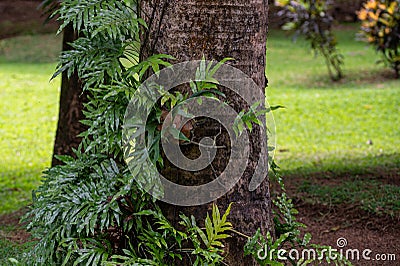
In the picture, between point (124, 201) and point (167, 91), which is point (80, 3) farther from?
point (124, 201)

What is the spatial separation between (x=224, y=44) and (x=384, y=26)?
7769 millimetres

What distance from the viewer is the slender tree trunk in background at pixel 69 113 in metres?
4.91

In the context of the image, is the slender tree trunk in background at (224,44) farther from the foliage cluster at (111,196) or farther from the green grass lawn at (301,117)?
the green grass lawn at (301,117)

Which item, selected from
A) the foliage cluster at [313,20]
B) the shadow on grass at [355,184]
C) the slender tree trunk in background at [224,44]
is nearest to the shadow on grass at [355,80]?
the foliage cluster at [313,20]

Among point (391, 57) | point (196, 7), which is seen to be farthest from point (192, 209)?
point (391, 57)

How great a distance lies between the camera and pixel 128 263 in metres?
2.58

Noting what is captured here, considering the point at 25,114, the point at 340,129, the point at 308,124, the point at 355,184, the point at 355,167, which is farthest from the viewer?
the point at 25,114

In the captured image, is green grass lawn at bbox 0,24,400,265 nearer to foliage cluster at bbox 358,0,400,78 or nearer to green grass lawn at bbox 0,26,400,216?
green grass lawn at bbox 0,26,400,216

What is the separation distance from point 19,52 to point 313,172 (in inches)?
412

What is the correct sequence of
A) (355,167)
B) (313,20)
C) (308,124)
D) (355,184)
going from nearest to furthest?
1. (355,184)
2. (355,167)
3. (308,124)
4. (313,20)

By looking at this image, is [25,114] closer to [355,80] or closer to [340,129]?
[340,129]

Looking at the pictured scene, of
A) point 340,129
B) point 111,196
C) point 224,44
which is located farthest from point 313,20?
point 111,196

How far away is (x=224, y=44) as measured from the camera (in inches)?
109

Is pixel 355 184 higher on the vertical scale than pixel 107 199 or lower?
lower
